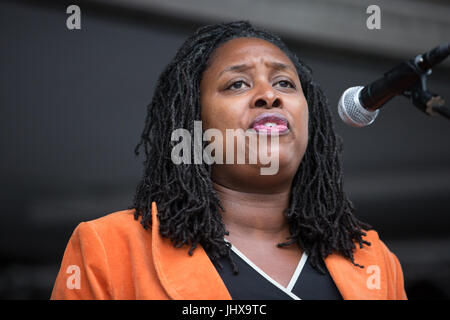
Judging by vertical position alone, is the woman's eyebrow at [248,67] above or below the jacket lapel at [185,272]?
above

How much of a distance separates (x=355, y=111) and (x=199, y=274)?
0.62m

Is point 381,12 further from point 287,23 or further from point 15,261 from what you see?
point 15,261

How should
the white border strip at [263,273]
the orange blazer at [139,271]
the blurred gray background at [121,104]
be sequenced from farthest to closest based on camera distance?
1. the blurred gray background at [121,104]
2. the white border strip at [263,273]
3. the orange blazer at [139,271]

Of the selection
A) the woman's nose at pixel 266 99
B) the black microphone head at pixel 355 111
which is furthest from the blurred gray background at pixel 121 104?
the black microphone head at pixel 355 111

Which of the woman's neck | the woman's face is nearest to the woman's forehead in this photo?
the woman's face

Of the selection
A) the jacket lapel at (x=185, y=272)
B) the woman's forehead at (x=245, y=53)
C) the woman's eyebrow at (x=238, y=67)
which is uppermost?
the woman's forehead at (x=245, y=53)

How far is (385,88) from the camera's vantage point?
55.6 inches

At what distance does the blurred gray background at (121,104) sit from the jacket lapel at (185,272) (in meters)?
1.84

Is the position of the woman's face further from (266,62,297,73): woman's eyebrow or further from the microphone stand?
the microphone stand

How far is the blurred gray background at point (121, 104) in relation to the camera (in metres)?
3.24

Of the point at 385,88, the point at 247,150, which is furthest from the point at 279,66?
the point at 385,88

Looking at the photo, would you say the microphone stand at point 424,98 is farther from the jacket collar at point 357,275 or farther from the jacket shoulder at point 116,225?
the jacket shoulder at point 116,225

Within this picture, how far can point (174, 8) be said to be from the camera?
3.28 metres

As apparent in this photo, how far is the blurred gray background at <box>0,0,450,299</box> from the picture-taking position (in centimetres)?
324
